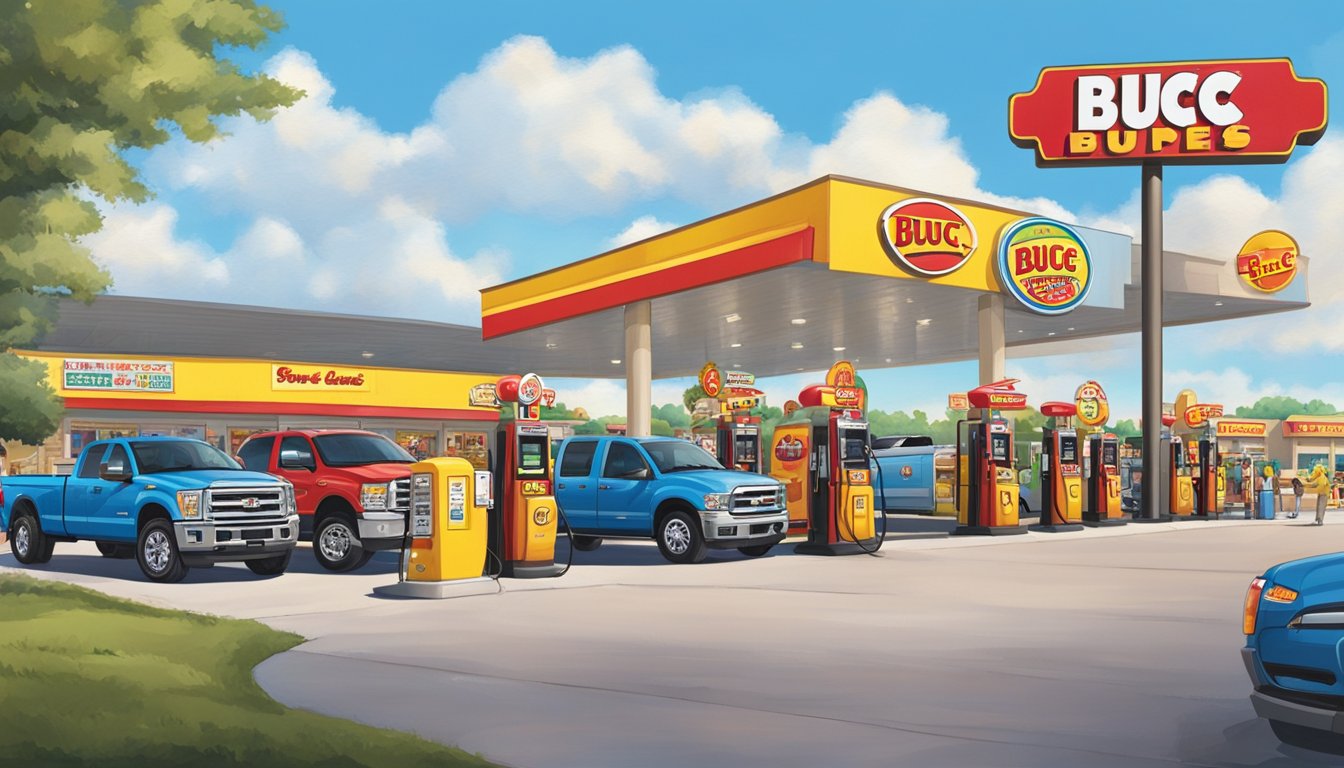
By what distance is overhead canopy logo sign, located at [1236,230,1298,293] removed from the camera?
112 ft

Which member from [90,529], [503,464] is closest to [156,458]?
[90,529]

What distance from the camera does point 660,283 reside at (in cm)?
3080

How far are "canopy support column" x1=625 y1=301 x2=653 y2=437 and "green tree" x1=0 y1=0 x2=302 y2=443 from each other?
2005 cm

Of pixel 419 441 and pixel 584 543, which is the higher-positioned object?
pixel 419 441

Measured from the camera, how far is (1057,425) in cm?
2748

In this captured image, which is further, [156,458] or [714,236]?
[714,236]

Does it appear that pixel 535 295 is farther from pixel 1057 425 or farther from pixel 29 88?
pixel 29 88

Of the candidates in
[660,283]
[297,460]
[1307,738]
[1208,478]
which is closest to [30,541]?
[297,460]

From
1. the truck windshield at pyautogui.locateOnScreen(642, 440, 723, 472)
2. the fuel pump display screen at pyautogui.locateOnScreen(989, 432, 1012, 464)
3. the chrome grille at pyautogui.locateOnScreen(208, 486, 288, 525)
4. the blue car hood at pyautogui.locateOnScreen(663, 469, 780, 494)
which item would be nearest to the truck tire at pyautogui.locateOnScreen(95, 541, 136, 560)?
the chrome grille at pyautogui.locateOnScreen(208, 486, 288, 525)

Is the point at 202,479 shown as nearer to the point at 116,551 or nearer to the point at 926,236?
the point at 116,551

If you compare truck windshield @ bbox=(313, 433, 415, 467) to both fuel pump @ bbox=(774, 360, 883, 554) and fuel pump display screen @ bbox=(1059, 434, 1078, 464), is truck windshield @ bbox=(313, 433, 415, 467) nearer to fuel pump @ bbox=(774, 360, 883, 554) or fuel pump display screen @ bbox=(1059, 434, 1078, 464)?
fuel pump @ bbox=(774, 360, 883, 554)

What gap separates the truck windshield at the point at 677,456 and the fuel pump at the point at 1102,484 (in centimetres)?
1372

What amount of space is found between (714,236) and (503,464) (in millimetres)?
14105

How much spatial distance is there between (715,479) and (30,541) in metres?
10.2
